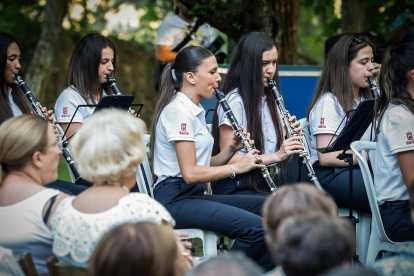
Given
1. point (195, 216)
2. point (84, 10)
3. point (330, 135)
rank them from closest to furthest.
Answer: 1. point (195, 216)
2. point (330, 135)
3. point (84, 10)

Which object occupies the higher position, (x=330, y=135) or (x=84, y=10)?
(x=84, y=10)

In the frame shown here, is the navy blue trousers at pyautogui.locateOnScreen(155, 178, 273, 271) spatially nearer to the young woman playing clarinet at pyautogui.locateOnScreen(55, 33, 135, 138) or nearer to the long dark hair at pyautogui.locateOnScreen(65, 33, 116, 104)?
the young woman playing clarinet at pyautogui.locateOnScreen(55, 33, 135, 138)

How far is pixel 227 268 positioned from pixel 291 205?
56cm

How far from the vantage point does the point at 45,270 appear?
1.97 meters

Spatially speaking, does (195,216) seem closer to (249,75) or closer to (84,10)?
(249,75)

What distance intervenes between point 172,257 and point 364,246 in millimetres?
2273

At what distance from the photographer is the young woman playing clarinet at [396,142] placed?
8.87 feet

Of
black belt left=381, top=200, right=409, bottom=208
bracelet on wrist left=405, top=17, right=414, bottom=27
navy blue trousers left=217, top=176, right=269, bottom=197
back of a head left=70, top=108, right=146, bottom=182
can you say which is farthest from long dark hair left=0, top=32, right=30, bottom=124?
bracelet on wrist left=405, top=17, right=414, bottom=27

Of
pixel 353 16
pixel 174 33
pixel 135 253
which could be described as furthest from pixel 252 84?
pixel 353 16

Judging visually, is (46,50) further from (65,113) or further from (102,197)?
(102,197)

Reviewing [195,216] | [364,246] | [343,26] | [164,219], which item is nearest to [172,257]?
[164,219]

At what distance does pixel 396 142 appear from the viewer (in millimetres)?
2707

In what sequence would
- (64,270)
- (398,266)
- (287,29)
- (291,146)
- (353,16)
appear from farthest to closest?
(353,16) → (287,29) → (291,146) → (398,266) → (64,270)

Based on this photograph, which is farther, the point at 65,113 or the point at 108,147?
the point at 65,113
